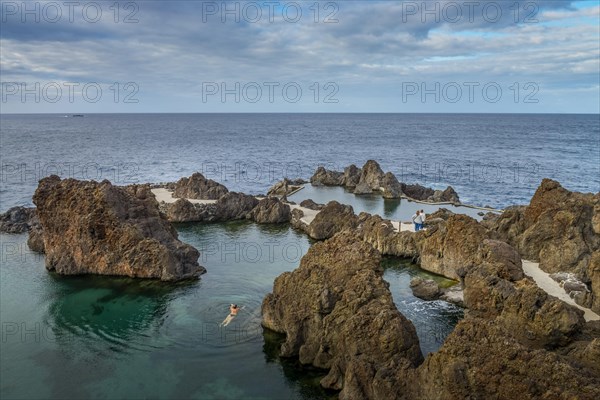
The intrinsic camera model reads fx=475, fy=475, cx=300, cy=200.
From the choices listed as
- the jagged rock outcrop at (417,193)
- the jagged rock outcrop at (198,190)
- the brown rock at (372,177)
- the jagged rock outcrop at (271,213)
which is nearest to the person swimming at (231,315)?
the jagged rock outcrop at (271,213)

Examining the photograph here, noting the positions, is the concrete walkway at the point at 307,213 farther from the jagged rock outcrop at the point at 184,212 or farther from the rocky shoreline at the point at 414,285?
the jagged rock outcrop at the point at 184,212

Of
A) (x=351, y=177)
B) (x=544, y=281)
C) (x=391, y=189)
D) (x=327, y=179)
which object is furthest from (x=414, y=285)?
(x=327, y=179)

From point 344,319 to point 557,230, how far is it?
23.8 m

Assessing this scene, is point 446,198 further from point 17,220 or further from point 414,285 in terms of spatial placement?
point 17,220

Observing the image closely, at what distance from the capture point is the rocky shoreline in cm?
1988

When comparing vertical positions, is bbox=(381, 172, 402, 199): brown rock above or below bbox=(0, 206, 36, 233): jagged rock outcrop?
above

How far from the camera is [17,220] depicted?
57.5 metres

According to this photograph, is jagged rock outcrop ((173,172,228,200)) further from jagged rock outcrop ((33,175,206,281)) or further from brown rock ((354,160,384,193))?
brown rock ((354,160,384,193))

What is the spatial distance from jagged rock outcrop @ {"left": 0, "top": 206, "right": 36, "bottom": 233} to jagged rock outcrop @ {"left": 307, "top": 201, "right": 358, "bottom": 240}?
33.3 m

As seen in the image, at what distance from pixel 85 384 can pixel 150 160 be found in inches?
4670

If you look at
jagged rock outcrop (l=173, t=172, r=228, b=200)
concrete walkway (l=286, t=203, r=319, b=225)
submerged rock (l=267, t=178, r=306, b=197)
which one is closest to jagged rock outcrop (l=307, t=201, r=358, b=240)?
concrete walkway (l=286, t=203, r=319, b=225)

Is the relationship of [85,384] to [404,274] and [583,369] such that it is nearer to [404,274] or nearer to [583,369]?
[583,369]

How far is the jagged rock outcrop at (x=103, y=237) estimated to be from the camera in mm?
40594

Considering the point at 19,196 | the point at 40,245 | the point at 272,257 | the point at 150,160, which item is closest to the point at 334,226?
the point at 272,257
